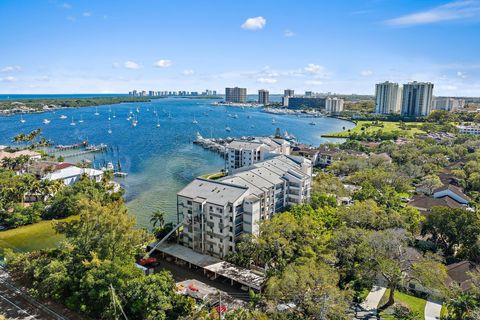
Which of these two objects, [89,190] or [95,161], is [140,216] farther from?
[95,161]

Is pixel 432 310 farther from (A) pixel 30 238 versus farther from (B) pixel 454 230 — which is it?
(A) pixel 30 238

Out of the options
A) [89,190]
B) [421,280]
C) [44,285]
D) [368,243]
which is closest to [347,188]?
[368,243]

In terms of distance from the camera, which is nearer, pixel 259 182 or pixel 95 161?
pixel 259 182

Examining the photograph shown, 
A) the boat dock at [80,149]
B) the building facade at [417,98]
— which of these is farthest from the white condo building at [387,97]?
the boat dock at [80,149]

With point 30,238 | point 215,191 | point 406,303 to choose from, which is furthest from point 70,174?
point 406,303

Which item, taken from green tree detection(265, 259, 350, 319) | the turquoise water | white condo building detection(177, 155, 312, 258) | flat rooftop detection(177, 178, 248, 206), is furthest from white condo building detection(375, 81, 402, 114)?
green tree detection(265, 259, 350, 319)

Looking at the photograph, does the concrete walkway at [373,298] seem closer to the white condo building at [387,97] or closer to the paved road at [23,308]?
the paved road at [23,308]

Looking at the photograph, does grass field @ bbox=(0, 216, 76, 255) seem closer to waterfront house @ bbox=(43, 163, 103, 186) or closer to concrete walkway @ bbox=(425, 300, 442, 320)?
waterfront house @ bbox=(43, 163, 103, 186)
